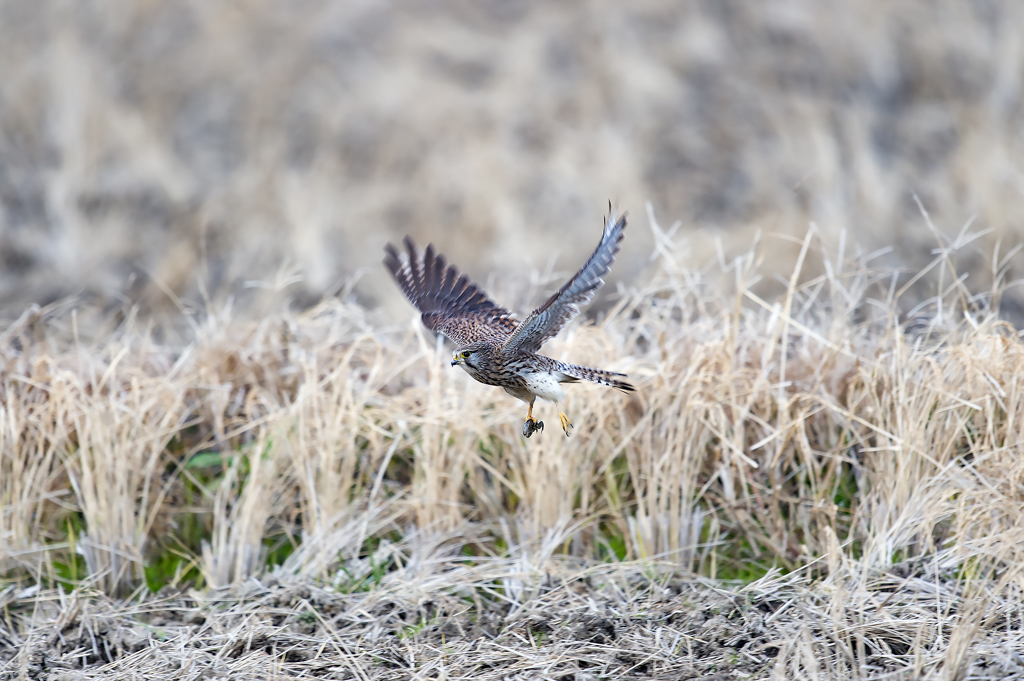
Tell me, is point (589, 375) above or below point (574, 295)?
below

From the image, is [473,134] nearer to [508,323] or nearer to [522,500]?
[522,500]

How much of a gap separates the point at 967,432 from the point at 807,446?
0.59 metres

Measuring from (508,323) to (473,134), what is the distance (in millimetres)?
6652

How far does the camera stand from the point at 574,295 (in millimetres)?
2420

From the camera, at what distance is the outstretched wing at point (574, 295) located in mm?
2377

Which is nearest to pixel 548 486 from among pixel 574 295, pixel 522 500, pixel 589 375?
pixel 522 500

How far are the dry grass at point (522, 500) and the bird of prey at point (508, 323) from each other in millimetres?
634

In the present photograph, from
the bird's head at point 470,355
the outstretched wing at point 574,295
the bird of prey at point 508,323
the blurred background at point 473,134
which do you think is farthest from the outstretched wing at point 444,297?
the blurred background at point 473,134

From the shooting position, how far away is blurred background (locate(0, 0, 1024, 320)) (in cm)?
789

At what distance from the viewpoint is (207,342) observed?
455 centimetres

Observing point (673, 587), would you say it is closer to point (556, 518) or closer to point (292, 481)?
point (556, 518)

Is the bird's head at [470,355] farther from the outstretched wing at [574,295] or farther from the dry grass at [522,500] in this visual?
the dry grass at [522,500]

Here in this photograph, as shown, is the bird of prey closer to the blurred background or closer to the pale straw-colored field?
the pale straw-colored field

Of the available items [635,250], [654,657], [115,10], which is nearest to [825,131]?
[635,250]
